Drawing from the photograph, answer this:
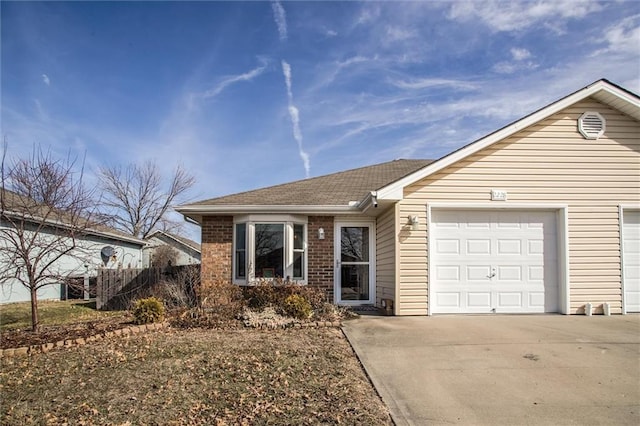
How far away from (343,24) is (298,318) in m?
7.00

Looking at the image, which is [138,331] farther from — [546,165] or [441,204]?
[546,165]

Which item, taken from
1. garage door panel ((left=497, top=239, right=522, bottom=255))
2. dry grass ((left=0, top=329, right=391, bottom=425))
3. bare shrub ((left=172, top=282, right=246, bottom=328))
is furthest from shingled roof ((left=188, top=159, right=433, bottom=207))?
dry grass ((left=0, top=329, right=391, bottom=425))

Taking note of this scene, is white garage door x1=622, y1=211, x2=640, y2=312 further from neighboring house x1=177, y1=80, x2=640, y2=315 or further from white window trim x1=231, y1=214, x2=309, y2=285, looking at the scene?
white window trim x1=231, y1=214, x2=309, y2=285

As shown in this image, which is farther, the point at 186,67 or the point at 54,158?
the point at 186,67

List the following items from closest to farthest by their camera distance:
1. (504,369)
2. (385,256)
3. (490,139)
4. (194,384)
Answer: (194,384) → (504,369) → (490,139) → (385,256)

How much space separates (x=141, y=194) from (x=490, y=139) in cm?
3125

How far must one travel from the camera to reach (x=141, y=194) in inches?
1387

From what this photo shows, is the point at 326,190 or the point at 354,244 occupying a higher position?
the point at 326,190

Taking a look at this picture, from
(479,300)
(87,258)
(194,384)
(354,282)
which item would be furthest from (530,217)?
(87,258)

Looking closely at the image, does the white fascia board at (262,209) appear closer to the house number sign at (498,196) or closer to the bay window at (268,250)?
the bay window at (268,250)

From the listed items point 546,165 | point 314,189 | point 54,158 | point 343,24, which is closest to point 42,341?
point 54,158

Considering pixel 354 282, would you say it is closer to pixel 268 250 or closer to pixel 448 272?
pixel 268 250

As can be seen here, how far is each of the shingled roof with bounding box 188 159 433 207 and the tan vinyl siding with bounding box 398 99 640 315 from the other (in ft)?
4.32

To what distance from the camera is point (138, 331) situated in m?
8.35
